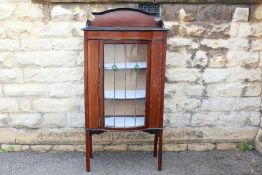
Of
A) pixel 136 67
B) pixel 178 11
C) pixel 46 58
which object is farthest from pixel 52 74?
pixel 178 11

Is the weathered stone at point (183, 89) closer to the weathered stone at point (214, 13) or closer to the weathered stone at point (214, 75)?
the weathered stone at point (214, 75)

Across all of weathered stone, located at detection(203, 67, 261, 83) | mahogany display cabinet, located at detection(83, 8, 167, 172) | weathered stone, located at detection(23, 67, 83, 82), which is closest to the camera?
mahogany display cabinet, located at detection(83, 8, 167, 172)

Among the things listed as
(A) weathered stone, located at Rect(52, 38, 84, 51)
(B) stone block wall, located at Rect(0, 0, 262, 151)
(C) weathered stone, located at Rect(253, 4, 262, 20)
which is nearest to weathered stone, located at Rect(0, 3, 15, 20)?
(B) stone block wall, located at Rect(0, 0, 262, 151)

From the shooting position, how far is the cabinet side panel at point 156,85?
9.77ft

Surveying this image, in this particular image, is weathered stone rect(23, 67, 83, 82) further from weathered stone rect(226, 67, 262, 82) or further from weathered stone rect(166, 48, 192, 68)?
weathered stone rect(226, 67, 262, 82)

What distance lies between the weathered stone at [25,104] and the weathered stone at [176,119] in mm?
1613

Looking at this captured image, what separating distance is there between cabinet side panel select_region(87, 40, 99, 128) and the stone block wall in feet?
1.87

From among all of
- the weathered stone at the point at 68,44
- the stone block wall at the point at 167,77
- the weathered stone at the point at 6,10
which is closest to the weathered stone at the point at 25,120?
the stone block wall at the point at 167,77

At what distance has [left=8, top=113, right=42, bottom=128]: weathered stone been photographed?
12.0 feet

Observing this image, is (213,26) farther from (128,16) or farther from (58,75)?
(58,75)

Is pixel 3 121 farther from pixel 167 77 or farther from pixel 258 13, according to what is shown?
pixel 258 13

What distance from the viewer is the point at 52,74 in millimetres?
3543

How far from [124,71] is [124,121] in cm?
52

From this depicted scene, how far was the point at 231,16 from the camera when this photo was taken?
3475mm
